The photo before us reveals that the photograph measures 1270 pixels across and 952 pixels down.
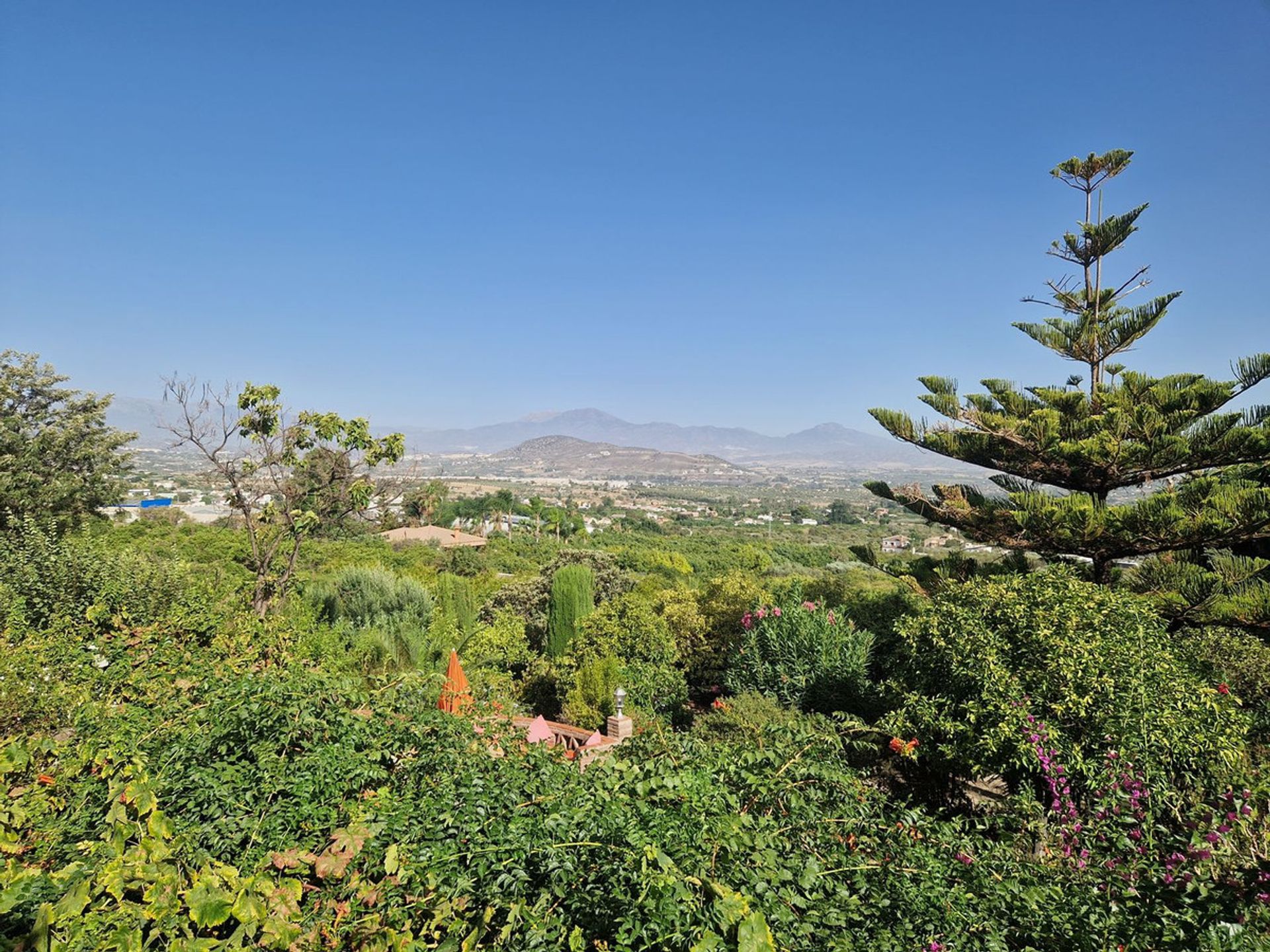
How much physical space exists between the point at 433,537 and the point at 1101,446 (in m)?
25.7

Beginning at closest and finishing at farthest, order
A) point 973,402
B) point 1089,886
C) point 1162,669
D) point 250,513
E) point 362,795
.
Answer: point 1089,886 < point 362,795 < point 1162,669 < point 973,402 < point 250,513

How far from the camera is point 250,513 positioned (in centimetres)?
816

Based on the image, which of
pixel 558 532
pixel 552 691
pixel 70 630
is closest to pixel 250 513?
pixel 70 630

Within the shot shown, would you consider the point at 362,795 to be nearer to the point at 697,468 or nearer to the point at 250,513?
the point at 250,513

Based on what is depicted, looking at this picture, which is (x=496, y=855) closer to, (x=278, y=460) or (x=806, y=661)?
(x=806, y=661)

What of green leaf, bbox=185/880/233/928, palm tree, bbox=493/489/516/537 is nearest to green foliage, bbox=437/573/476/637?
green leaf, bbox=185/880/233/928

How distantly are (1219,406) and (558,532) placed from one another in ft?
96.4

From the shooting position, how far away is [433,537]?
2759cm

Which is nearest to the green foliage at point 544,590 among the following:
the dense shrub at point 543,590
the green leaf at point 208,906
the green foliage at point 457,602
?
the dense shrub at point 543,590

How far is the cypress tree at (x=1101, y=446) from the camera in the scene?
5.89m

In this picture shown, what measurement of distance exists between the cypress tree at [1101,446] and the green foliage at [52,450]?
12246 millimetres

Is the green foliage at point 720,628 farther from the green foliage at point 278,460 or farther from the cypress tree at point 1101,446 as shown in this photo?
the green foliage at point 278,460

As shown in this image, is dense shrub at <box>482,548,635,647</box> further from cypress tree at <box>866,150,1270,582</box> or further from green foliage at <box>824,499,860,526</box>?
green foliage at <box>824,499,860,526</box>

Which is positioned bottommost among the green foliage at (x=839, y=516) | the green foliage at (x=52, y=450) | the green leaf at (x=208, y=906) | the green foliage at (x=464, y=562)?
the green foliage at (x=839, y=516)
